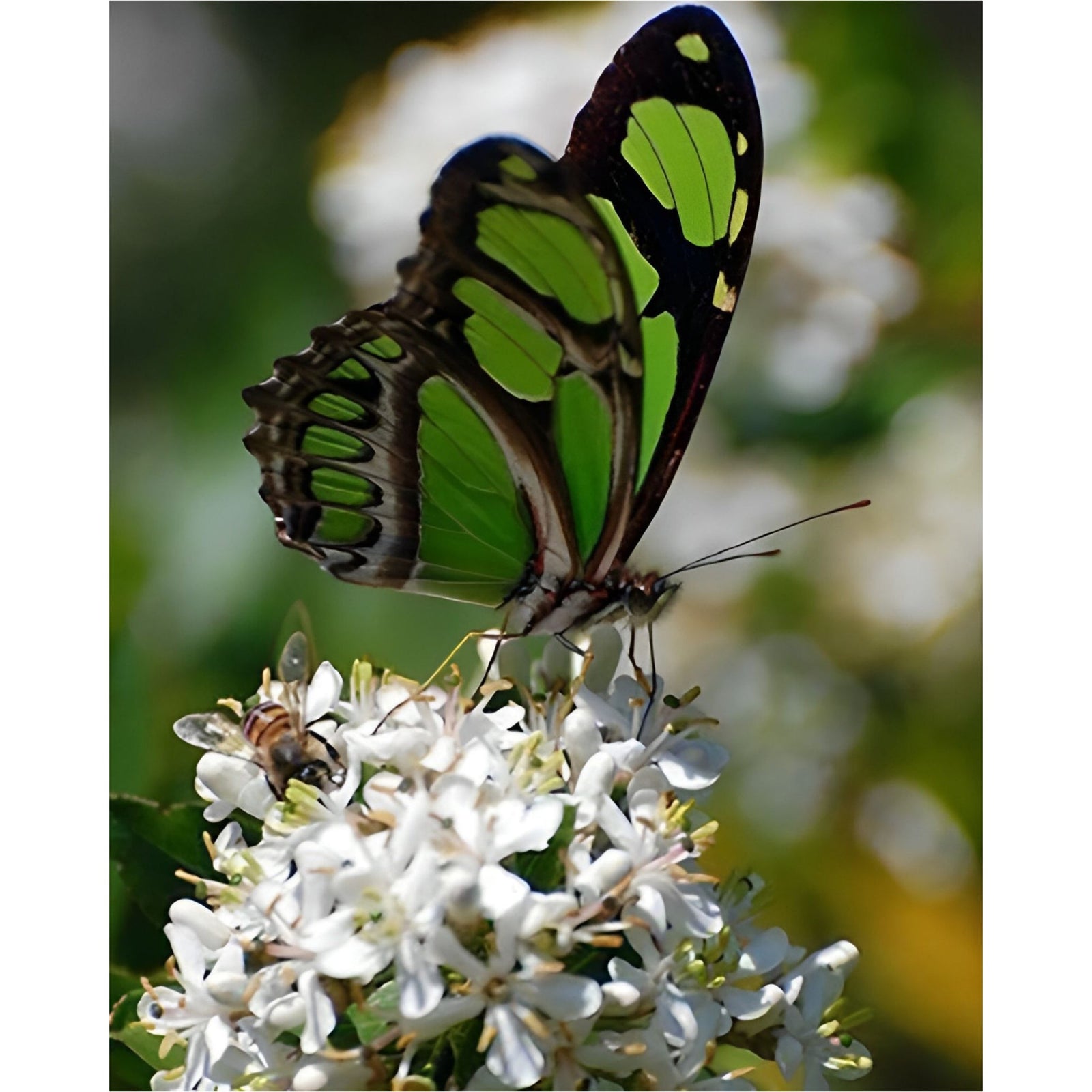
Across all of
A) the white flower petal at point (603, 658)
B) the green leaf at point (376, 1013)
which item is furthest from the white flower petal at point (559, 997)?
the white flower petal at point (603, 658)

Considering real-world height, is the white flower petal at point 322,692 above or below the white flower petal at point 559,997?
above

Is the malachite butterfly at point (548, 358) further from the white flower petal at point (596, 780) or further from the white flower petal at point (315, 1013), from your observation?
the white flower petal at point (315, 1013)

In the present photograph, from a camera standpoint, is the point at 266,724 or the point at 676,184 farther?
the point at 676,184

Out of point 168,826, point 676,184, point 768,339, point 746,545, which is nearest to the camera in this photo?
point 168,826

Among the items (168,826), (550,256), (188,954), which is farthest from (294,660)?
(550,256)

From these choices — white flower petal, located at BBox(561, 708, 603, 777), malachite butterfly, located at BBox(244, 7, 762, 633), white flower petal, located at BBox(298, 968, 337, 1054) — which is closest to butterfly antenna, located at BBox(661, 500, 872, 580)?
malachite butterfly, located at BBox(244, 7, 762, 633)

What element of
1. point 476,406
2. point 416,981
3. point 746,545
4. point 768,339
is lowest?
point 416,981

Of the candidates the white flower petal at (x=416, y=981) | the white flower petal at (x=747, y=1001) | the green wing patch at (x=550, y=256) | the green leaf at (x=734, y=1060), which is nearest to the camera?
the white flower petal at (x=416, y=981)

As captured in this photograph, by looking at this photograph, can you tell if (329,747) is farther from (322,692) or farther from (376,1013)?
(376,1013)
